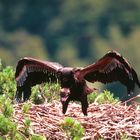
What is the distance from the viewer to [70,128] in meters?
7.15

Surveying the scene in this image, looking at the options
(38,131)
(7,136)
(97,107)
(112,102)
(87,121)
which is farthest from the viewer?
(112,102)

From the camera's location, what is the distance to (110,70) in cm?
796

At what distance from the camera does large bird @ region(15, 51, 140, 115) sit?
25.8 feet

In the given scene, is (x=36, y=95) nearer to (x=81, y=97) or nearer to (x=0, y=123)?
(x=81, y=97)

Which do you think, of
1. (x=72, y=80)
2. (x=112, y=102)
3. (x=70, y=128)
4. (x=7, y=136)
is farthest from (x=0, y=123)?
(x=112, y=102)

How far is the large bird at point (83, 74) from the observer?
7.86 meters

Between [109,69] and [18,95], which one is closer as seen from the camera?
[109,69]

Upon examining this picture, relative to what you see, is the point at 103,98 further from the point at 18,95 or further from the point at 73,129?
the point at 73,129

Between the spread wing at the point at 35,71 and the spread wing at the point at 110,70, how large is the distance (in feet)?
1.09

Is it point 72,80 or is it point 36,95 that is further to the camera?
point 36,95

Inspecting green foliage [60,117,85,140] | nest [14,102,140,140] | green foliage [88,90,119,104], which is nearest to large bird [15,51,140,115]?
nest [14,102,140,140]

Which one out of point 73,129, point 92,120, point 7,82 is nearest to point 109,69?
point 92,120

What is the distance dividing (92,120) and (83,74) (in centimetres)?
50

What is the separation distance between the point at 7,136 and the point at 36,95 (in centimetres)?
257
